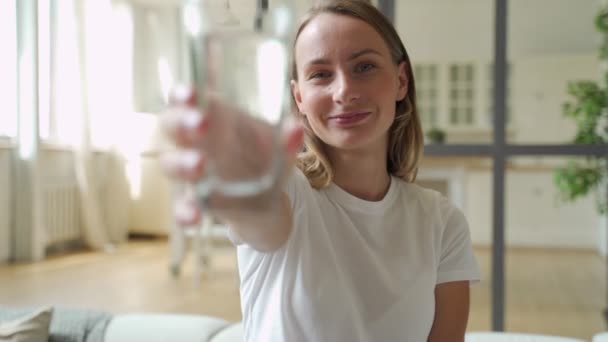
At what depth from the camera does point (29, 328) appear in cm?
128

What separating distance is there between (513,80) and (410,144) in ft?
17.0

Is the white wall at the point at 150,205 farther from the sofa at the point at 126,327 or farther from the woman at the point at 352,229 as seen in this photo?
the woman at the point at 352,229

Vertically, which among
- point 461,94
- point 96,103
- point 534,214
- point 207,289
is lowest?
point 207,289

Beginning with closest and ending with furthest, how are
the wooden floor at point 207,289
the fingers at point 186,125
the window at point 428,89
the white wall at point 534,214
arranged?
the fingers at point 186,125, the wooden floor at point 207,289, the white wall at point 534,214, the window at point 428,89

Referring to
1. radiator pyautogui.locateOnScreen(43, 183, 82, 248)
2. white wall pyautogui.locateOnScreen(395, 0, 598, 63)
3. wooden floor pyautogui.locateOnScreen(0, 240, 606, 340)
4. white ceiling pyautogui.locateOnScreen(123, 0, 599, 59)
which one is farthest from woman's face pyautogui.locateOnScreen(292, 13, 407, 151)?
white wall pyautogui.locateOnScreen(395, 0, 598, 63)

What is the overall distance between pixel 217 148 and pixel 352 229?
487mm

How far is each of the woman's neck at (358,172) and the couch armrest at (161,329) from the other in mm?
632

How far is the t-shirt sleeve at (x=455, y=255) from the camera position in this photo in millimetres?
895

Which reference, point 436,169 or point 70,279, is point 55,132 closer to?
point 70,279

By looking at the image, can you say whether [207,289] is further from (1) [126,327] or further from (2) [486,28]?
(2) [486,28]

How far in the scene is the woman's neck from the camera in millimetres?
831

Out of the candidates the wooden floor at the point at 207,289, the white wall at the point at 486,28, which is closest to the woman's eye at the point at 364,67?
the wooden floor at the point at 207,289

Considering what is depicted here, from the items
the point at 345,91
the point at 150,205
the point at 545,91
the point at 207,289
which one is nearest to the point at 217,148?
the point at 345,91

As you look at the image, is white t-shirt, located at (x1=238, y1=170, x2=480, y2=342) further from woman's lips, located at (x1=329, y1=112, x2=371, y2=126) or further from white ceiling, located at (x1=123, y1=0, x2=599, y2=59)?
white ceiling, located at (x1=123, y1=0, x2=599, y2=59)
